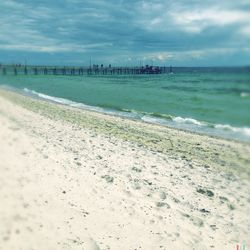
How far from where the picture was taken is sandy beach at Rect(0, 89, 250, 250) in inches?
208

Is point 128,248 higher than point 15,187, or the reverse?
point 15,187

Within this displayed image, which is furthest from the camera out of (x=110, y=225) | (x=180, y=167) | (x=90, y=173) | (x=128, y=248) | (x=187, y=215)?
(x=180, y=167)

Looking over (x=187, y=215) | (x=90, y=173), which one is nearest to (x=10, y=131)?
(x=90, y=173)

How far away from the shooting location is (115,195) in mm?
6785

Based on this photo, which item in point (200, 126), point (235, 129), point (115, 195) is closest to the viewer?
point (115, 195)

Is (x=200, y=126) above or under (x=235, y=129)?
under

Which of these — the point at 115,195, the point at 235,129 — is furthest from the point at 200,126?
the point at 115,195

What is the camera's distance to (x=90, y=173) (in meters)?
7.85

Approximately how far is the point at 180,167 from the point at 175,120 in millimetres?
11346

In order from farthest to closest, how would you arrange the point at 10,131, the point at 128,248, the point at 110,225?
the point at 10,131, the point at 110,225, the point at 128,248

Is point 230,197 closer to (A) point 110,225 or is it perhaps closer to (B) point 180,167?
(B) point 180,167

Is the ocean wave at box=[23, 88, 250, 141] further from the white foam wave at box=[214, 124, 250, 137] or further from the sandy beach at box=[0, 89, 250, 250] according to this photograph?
the sandy beach at box=[0, 89, 250, 250]

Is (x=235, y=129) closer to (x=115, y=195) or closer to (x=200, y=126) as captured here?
(x=200, y=126)

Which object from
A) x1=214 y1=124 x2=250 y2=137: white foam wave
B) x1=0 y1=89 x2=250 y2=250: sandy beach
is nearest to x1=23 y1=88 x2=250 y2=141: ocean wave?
x1=214 y1=124 x2=250 y2=137: white foam wave
